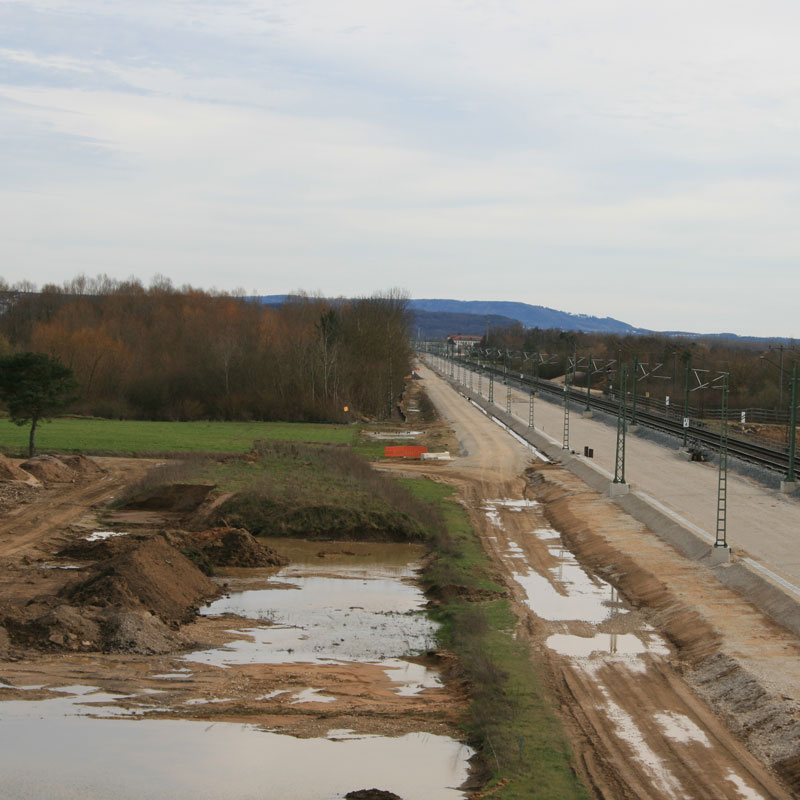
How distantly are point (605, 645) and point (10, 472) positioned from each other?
3102cm

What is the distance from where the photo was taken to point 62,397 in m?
55.3

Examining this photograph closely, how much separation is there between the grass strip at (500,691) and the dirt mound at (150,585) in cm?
678

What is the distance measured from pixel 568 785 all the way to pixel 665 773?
5.70 feet

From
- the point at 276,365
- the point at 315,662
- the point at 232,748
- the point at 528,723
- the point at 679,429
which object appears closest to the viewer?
the point at 232,748

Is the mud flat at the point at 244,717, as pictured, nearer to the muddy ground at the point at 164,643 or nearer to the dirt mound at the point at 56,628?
the muddy ground at the point at 164,643

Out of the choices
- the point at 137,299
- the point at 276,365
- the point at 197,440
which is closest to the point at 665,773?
the point at 197,440

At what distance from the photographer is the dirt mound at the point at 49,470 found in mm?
48500

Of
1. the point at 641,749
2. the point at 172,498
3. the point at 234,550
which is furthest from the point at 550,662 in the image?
the point at 172,498

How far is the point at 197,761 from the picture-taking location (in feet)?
53.7

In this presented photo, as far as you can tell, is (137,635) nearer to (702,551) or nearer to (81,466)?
(702,551)

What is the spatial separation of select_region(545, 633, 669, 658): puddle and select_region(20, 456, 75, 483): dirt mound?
31.1 meters

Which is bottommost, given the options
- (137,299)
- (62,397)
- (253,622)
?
(253,622)

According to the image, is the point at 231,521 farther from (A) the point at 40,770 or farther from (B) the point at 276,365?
(B) the point at 276,365

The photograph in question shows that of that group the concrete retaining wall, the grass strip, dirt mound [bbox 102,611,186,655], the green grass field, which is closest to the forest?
the green grass field
